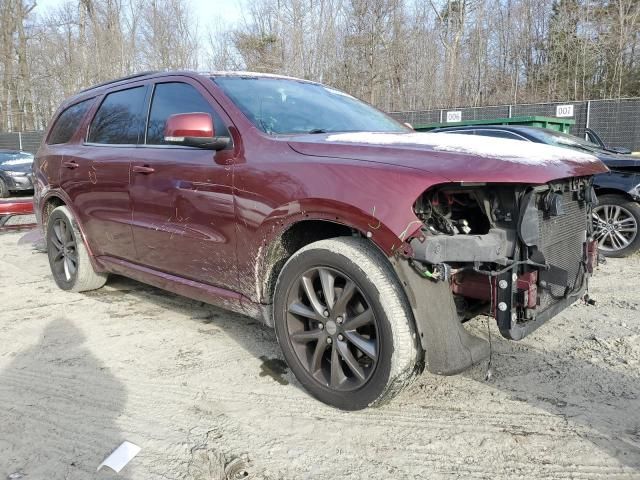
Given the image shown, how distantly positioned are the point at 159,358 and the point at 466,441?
2.03m

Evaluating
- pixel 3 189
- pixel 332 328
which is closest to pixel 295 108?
pixel 332 328

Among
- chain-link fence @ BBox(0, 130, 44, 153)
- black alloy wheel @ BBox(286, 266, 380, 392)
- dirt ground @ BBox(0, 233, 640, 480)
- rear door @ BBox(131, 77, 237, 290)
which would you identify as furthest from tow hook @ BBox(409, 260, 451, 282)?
chain-link fence @ BBox(0, 130, 44, 153)

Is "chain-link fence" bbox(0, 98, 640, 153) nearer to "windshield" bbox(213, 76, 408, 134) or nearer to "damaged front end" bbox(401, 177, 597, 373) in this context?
"windshield" bbox(213, 76, 408, 134)

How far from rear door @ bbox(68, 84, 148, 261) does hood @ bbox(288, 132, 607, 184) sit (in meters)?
1.63

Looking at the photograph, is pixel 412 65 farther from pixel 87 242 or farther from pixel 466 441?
pixel 466 441

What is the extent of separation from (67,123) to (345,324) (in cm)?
375

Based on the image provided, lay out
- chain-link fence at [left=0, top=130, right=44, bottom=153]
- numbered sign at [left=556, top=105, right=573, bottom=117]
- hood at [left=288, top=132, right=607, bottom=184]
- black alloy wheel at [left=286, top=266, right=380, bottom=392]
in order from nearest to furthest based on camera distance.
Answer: hood at [left=288, top=132, right=607, bottom=184]
black alloy wheel at [left=286, top=266, right=380, bottom=392]
numbered sign at [left=556, top=105, right=573, bottom=117]
chain-link fence at [left=0, top=130, right=44, bottom=153]

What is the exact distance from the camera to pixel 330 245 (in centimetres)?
266

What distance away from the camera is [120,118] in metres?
4.22

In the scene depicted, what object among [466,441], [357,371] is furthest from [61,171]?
[466,441]

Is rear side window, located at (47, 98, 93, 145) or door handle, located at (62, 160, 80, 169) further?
rear side window, located at (47, 98, 93, 145)

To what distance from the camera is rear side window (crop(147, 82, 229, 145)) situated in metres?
3.44

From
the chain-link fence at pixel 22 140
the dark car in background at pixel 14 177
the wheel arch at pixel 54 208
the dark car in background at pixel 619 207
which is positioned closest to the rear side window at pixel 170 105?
the wheel arch at pixel 54 208

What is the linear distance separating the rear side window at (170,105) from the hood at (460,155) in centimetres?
85
